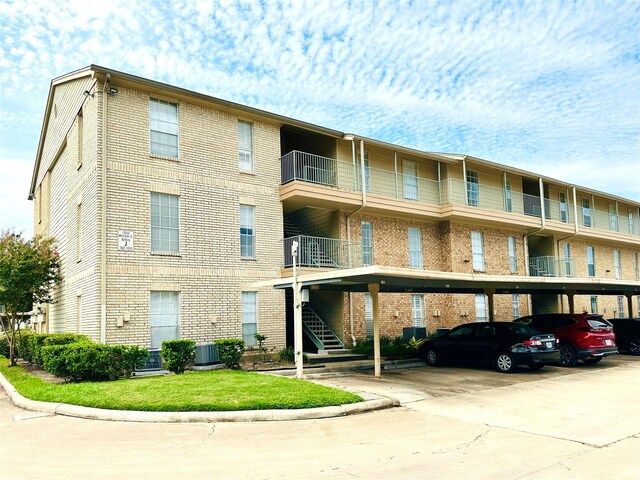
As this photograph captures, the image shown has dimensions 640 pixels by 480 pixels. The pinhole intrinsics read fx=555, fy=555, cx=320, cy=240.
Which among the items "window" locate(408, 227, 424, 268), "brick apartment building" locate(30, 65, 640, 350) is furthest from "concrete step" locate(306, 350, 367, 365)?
"window" locate(408, 227, 424, 268)

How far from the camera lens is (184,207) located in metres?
17.6

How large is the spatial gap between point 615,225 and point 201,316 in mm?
28732

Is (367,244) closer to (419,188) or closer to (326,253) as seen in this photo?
→ (326,253)

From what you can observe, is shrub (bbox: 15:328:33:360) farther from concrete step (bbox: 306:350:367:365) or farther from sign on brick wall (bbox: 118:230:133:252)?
concrete step (bbox: 306:350:367:365)

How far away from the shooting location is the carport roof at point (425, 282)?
45.5ft

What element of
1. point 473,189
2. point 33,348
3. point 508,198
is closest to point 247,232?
point 33,348

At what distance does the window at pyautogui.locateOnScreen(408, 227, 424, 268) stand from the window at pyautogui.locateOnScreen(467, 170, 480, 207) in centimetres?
342

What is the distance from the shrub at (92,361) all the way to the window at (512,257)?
776 inches

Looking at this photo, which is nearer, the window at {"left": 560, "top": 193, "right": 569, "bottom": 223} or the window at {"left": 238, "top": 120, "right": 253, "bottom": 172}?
the window at {"left": 238, "top": 120, "right": 253, "bottom": 172}

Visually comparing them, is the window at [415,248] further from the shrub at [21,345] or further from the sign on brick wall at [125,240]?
the shrub at [21,345]

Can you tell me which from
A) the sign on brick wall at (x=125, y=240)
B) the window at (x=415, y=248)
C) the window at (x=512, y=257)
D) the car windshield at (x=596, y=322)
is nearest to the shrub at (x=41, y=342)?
the sign on brick wall at (x=125, y=240)

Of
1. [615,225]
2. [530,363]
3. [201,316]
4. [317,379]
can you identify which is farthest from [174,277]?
[615,225]

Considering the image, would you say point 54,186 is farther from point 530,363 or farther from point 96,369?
point 530,363

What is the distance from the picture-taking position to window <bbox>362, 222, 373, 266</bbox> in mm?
22328
